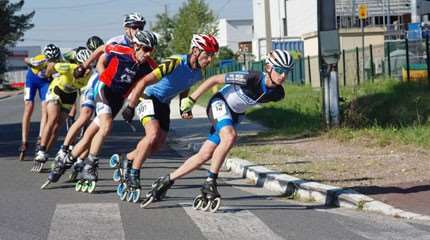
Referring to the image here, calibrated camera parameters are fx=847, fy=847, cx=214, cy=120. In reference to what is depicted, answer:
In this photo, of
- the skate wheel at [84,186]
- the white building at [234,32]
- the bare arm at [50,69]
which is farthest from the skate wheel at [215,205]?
the white building at [234,32]

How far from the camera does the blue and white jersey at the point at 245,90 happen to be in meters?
9.05

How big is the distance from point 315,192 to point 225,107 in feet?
5.76

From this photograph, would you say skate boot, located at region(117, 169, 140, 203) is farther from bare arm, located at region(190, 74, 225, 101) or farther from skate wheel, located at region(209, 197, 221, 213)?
bare arm, located at region(190, 74, 225, 101)

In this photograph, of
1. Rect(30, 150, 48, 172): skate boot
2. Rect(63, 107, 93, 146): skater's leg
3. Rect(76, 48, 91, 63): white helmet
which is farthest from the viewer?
Rect(30, 150, 48, 172): skate boot

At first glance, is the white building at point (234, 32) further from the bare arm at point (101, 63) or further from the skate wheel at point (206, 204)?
the skate wheel at point (206, 204)

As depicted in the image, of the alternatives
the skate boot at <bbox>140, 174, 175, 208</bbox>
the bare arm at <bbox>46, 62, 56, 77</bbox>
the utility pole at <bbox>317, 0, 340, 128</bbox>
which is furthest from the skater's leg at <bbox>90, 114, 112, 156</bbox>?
the utility pole at <bbox>317, 0, 340, 128</bbox>

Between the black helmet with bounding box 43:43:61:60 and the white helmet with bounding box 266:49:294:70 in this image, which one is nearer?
the white helmet with bounding box 266:49:294:70

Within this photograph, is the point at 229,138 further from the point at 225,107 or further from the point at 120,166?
the point at 120,166

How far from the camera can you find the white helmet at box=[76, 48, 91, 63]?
12.1 m

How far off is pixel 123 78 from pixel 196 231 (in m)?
2.81

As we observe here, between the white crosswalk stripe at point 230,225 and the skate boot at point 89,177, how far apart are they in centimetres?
140


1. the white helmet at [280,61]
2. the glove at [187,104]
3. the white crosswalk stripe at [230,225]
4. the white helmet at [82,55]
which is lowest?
the white crosswalk stripe at [230,225]

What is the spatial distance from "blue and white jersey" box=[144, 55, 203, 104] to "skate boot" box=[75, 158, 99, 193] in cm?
111

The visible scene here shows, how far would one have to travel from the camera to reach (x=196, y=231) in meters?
7.93
